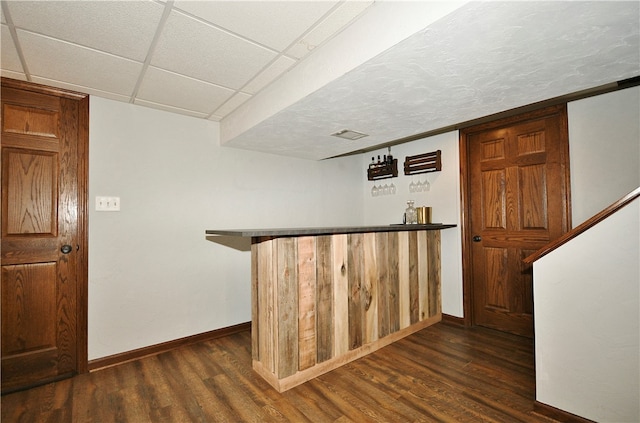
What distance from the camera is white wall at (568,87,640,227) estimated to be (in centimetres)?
236

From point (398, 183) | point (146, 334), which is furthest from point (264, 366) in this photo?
point (398, 183)

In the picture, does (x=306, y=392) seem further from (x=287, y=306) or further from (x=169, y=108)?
(x=169, y=108)

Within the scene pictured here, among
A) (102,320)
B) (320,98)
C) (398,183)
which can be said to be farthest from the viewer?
(398,183)

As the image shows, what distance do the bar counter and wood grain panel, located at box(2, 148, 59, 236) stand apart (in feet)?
4.41

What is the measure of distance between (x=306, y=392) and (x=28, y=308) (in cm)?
225

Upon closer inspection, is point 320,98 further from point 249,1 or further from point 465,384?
point 465,384

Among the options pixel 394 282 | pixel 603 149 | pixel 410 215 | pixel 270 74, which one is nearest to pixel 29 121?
pixel 270 74

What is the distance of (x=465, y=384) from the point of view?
83.7 inches

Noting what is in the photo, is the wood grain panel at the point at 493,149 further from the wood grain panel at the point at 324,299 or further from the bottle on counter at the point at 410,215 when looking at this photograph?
the wood grain panel at the point at 324,299

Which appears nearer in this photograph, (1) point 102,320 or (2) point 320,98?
(2) point 320,98

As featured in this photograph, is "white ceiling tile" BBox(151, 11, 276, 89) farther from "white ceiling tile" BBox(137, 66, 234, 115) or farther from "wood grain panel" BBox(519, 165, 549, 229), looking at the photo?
"wood grain panel" BBox(519, 165, 549, 229)

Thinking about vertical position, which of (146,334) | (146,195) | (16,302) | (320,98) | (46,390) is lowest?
(46,390)

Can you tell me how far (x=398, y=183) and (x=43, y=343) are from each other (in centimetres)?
404

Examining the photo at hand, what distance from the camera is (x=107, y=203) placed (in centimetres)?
251
